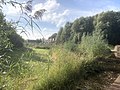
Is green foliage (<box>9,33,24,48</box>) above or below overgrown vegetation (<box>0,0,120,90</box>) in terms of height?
above

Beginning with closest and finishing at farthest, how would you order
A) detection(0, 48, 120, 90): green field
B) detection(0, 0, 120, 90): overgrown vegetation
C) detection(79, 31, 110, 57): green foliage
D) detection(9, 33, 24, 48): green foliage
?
detection(0, 0, 120, 90): overgrown vegetation
detection(9, 33, 24, 48): green foliage
detection(0, 48, 120, 90): green field
detection(79, 31, 110, 57): green foliage

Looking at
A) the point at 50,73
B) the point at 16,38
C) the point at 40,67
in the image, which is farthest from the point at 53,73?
the point at 16,38

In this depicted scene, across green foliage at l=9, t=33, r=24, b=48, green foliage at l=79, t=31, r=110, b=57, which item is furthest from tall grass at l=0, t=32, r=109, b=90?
green foliage at l=79, t=31, r=110, b=57

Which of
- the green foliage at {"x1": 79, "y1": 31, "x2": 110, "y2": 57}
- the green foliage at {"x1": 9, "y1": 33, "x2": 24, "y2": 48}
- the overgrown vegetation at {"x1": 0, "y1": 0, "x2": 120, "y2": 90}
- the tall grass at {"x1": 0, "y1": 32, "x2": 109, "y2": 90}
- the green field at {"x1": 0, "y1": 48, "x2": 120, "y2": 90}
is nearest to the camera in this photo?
the overgrown vegetation at {"x1": 0, "y1": 0, "x2": 120, "y2": 90}

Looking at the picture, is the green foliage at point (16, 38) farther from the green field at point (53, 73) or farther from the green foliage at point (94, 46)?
the green foliage at point (94, 46)

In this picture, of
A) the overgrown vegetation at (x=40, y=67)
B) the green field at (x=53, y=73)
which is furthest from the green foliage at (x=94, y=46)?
the green field at (x=53, y=73)

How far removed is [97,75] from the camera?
21.1 feet

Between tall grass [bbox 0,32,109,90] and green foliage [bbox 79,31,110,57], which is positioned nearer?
tall grass [bbox 0,32,109,90]

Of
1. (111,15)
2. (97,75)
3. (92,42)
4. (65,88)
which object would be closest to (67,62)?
(65,88)

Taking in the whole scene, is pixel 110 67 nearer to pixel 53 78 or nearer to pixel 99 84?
pixel 99 84

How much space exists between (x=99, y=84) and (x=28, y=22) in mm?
3479

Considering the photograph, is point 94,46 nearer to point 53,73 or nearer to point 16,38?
point 16,38

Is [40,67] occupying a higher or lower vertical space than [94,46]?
lower

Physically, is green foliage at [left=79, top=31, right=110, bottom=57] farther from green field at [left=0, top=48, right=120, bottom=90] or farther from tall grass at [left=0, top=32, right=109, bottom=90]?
tall grass at [left=0, top=32, right=109, bottom=90]
